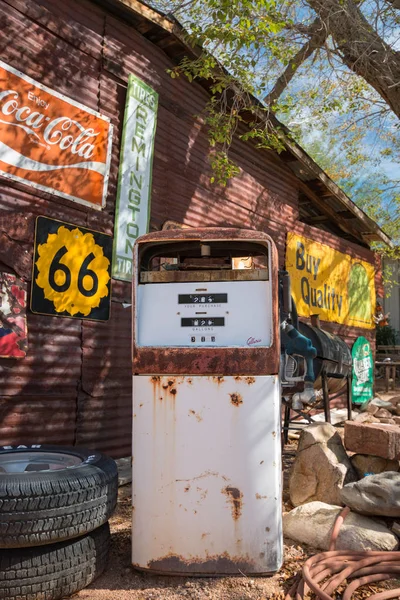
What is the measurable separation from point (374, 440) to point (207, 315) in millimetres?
2703

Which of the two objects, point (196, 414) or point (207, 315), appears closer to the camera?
point (196, 414)

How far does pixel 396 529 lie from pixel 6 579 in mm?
2956

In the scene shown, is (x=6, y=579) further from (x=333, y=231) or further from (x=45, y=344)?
(x=333, y=231)

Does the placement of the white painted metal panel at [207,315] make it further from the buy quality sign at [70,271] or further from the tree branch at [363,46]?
the tree branch at [363,46]

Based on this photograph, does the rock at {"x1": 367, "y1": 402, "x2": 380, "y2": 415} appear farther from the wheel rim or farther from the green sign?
the wheel rim

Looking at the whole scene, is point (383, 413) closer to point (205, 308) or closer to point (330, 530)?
point (330, 530)

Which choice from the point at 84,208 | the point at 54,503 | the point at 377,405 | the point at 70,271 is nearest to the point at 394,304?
the point at 377,405

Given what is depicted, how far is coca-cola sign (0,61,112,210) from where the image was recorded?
5.74 m

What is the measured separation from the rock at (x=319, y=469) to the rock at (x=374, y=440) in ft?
0.48

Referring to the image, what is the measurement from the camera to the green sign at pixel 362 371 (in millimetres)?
12816

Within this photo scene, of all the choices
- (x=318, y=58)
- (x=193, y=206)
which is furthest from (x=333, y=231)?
(x=193, y=206)

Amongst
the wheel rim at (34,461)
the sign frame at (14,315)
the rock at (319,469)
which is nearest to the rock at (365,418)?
the rock at (319,469)

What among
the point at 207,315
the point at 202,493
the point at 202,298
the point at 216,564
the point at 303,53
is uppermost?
the point at 303,53

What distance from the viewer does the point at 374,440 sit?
5582mm
